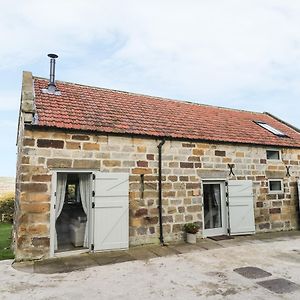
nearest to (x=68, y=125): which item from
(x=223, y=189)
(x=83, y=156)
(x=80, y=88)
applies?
(x=83, y=156)

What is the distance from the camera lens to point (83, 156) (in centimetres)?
780

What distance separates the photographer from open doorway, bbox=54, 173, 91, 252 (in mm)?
7637

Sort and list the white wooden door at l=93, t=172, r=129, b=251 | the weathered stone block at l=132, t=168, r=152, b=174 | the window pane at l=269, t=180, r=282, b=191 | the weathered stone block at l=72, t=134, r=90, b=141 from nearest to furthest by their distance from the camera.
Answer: the white wooden door at l=93, t=172, r=129, b=251
the weathered stone block at l=72, t=134, r=90, b=141
the weathered stone block at l=132, t=168, r=152, b=174
the window pane at l=269, t=180, r=282, b=191

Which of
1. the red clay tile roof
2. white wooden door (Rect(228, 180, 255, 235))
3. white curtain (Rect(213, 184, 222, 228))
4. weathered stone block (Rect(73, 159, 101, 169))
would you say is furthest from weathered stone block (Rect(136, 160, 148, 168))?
white wooden door (Rect(228, 180, 255, 235))

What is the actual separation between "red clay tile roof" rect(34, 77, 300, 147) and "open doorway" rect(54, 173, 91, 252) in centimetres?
154

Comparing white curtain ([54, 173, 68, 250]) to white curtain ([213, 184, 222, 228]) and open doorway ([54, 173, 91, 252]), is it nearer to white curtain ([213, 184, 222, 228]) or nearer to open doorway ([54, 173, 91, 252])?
open doorway ([54, 173, 91, 252])

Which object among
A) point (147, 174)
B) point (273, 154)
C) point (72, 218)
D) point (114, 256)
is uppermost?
point (273, 154)

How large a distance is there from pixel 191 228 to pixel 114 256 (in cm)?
266

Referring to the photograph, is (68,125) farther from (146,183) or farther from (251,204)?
(251,204)

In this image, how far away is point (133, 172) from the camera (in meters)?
8.46

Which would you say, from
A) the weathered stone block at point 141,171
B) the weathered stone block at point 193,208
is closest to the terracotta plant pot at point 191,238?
the weathered stone block at point 193,208

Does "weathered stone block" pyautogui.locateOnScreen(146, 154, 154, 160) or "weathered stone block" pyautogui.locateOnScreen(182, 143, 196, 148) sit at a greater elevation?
"weathered stone block" pyautogui.locateOnScreen(182, 143, 196, 148)

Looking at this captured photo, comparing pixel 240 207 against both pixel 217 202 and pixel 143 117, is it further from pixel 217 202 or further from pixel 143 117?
pixel 143 117

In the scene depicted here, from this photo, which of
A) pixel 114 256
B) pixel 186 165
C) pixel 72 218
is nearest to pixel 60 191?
pixel 72 218
